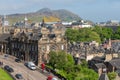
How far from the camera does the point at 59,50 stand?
9431cm

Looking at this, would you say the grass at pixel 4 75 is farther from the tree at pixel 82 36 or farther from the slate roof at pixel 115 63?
the tree at pixel 82 36

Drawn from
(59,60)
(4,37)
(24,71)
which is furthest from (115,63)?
(4,37)

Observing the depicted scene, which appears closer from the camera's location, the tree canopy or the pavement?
the pavement

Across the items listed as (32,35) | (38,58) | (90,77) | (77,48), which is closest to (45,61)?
(38,58)

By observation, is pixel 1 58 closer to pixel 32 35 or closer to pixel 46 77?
pixel 32 35

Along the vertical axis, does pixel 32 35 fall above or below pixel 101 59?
above

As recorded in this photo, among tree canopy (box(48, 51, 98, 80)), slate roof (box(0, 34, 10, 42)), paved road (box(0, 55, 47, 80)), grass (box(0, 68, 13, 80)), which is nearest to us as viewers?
grass (box(0, 68, 13, 80))

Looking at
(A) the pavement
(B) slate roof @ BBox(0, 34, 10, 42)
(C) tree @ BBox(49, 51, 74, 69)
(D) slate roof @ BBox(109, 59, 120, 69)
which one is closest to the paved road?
(A) the pavement

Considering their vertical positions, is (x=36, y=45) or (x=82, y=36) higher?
(x=36, y=45)

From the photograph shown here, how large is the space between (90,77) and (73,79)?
358 cm

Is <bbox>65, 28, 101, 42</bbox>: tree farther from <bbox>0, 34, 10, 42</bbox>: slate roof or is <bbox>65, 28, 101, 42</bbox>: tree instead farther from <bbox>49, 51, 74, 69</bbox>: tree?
<bbox>49, 51, 74, 69</bbox>: tree

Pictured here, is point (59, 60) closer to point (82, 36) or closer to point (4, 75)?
point (4, 75)

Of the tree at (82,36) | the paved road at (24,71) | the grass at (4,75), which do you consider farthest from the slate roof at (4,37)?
the tree at (82,36)

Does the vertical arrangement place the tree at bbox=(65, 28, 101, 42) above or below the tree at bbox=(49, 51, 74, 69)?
below
